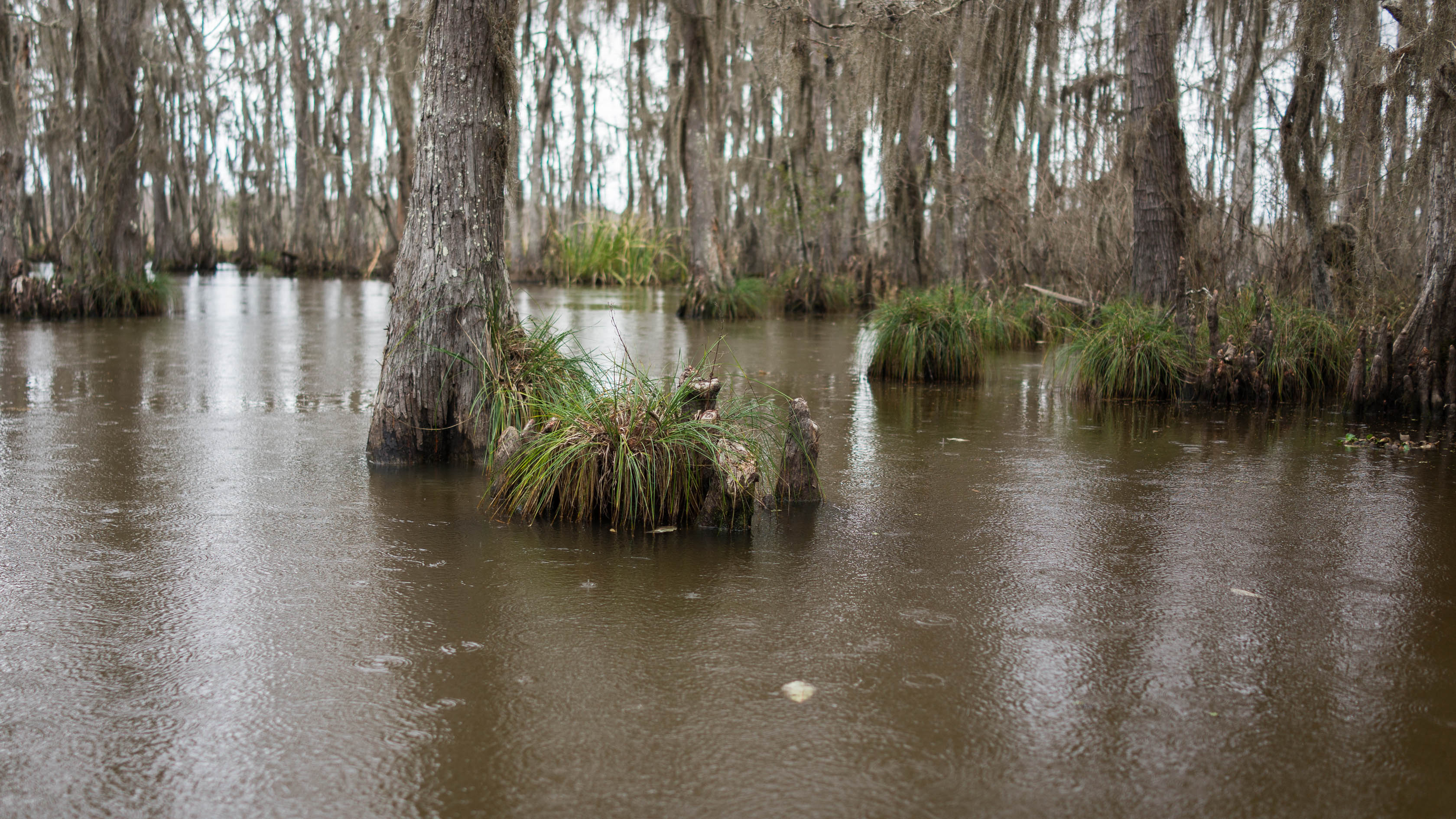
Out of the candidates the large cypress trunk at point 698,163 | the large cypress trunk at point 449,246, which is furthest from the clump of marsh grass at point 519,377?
the large cypress trunk at point 698,163

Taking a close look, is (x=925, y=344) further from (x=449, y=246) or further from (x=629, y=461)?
(x=629, y=461)

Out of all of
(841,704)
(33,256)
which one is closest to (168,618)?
(841,704)

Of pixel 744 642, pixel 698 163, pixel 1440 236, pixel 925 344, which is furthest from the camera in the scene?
pixel 698 163

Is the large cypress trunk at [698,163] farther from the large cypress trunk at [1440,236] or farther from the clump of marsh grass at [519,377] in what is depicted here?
the clump of marsh grass at [519,377]

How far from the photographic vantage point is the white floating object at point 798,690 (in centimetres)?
335

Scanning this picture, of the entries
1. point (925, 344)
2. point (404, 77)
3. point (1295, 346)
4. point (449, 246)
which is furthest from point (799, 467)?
point (404, 77)

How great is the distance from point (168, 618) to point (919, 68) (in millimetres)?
12082

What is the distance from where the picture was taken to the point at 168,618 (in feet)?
13.1

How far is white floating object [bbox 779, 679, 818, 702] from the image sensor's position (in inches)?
132

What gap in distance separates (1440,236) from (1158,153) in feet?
9.46

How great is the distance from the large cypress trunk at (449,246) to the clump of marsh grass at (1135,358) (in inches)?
227

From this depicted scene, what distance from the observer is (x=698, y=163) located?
62.6 feet

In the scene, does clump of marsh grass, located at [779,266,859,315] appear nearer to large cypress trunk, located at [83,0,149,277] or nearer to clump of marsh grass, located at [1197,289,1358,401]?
large cypress trunk, located at [83,0,149,277]

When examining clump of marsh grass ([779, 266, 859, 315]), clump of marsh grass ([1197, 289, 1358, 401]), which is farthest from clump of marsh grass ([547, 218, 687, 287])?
clump of marsh grass ([1197, 289, 1358, 401])
